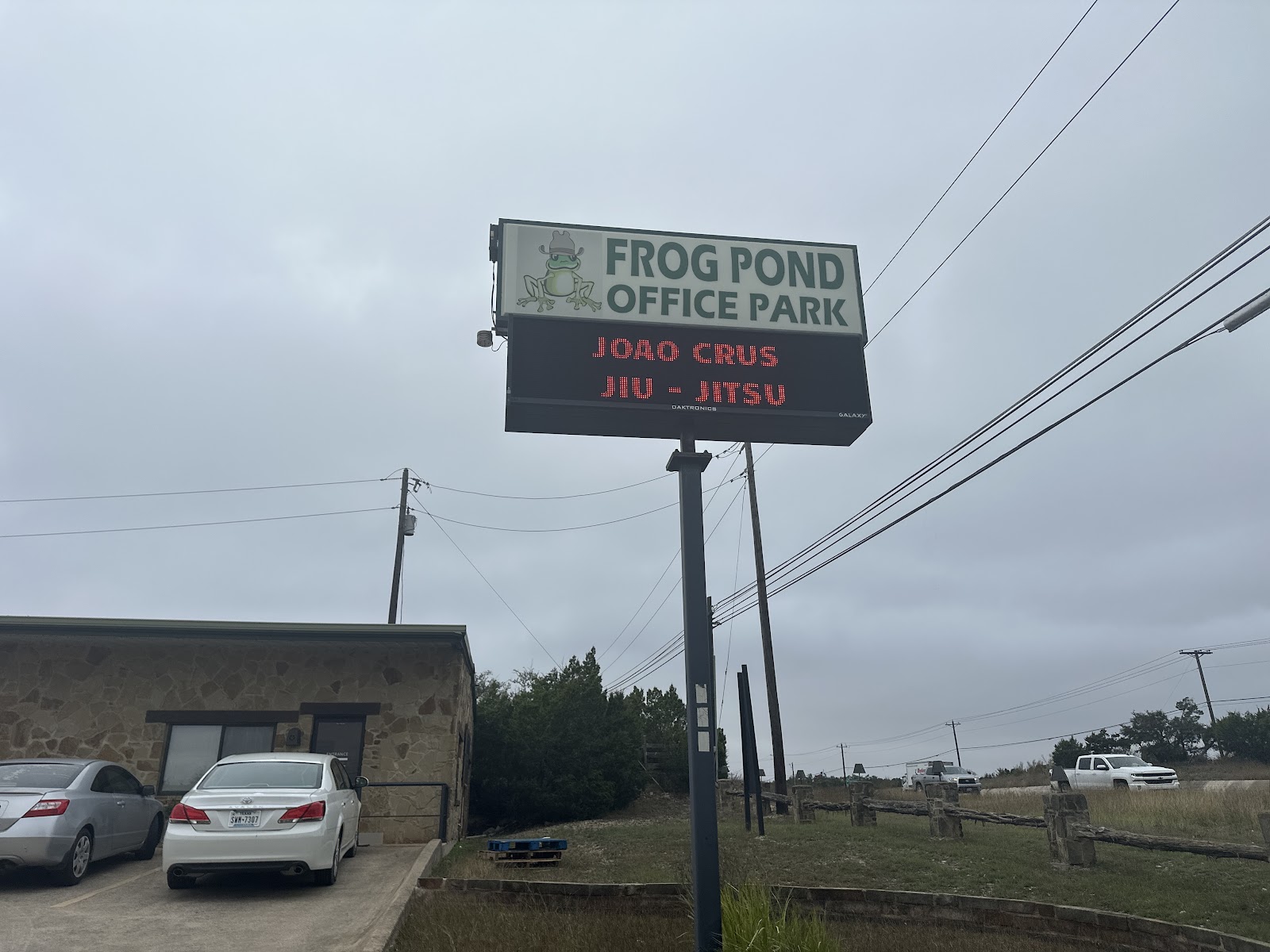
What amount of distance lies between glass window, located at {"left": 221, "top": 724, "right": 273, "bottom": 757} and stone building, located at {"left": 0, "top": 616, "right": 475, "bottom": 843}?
20 millimetres

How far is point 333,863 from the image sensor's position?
9977mm

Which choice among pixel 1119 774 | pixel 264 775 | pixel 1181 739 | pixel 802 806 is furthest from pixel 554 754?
pixel 1181 739

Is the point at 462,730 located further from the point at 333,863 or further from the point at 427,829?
the point at 333,863

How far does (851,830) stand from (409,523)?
69.1ft

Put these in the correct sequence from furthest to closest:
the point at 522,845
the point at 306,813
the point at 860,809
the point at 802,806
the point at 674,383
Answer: the point at 802,806
the point at 860,809
the point at 522,845
the point at 306,813
the point at 674,383

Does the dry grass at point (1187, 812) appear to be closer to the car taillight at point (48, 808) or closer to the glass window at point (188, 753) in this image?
the car taillight at point (48, 808)

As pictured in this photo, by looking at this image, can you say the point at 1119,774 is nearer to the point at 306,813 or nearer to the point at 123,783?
the point at 306,813

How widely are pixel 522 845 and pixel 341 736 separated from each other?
16.3 feet

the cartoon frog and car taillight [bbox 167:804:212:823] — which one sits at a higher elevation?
the cartoon frog

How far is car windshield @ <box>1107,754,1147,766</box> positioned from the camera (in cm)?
2964

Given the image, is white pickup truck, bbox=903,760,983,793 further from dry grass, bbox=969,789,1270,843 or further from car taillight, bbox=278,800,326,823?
car taillight, bbox=278,800,326,823

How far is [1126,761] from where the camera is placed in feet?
98.2

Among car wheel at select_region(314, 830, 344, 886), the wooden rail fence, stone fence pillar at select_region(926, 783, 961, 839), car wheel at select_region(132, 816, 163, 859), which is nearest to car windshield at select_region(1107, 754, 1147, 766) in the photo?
the wooden rail fence

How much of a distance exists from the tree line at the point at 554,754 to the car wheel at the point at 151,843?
29.4 ft
